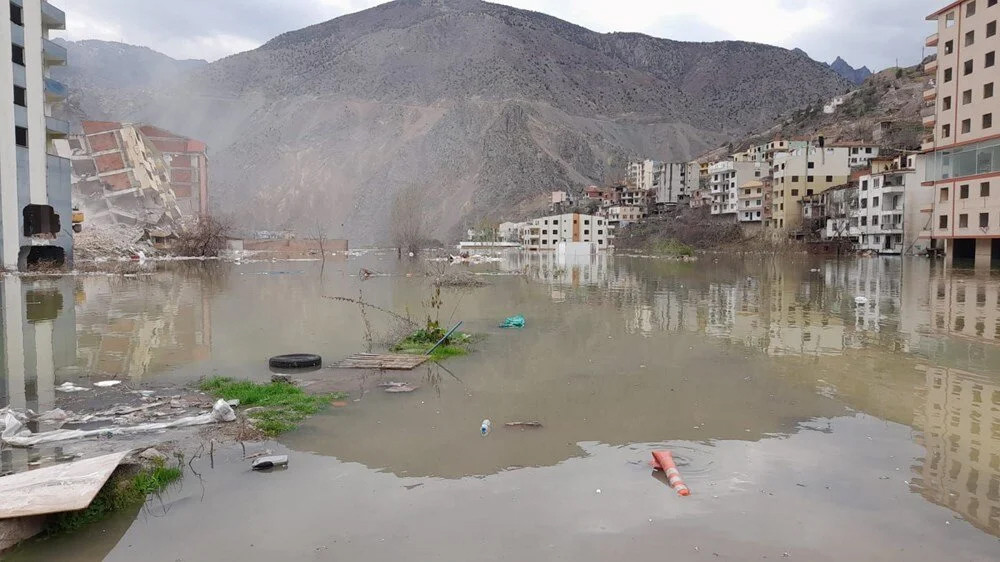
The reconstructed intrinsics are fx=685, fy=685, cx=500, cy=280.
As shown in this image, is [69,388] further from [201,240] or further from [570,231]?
[570,231]

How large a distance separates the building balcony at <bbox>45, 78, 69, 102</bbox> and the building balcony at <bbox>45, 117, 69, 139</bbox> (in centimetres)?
190

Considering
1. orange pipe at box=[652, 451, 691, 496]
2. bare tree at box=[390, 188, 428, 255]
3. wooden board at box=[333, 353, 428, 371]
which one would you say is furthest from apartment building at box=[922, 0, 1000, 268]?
bare tree at box=[390, 188, 428, 255]

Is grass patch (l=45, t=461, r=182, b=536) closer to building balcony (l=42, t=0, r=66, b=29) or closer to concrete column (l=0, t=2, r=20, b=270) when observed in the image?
concrete column (l=0, t=2, r=20, b=270)

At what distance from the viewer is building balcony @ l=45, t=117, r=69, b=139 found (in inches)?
1380

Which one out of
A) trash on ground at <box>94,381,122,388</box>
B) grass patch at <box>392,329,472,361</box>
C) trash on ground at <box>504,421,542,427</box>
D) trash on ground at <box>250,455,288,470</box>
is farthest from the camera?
grass patch at <box>392,329,472,361</box>

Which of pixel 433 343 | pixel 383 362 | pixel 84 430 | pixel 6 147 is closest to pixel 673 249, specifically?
pixel 6 147

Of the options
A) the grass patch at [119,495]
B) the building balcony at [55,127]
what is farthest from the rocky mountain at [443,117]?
the grass patch at [119,495]

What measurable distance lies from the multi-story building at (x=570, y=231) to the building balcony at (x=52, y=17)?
6009cm

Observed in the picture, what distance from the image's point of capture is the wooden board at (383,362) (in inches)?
435

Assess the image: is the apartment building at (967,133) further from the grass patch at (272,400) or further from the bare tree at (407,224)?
the bare tree at (407,224)

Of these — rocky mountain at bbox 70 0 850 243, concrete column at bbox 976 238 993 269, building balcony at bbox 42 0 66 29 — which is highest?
rocky mountain at bbox 70 0 850 243

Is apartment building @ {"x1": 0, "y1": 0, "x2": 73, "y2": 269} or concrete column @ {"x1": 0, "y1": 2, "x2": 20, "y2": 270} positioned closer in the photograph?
concrete column @ {"x1": 0, "y1": 2, "x2": 20, "y2": 270}

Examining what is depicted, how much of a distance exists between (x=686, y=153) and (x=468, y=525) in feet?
526

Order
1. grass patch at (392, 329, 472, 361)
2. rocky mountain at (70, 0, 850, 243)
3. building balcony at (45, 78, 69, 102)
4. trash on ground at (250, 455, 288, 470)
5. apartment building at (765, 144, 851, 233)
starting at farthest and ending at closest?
rocky mountain at (70, 0, 850, 243) < apartment building at (765, 144, 851, 233) < building balcony at (45, 78, 69, 102) < grass patch at (392, 329, 472, 361) < trash on ground at (250, 455, 288, 470)
